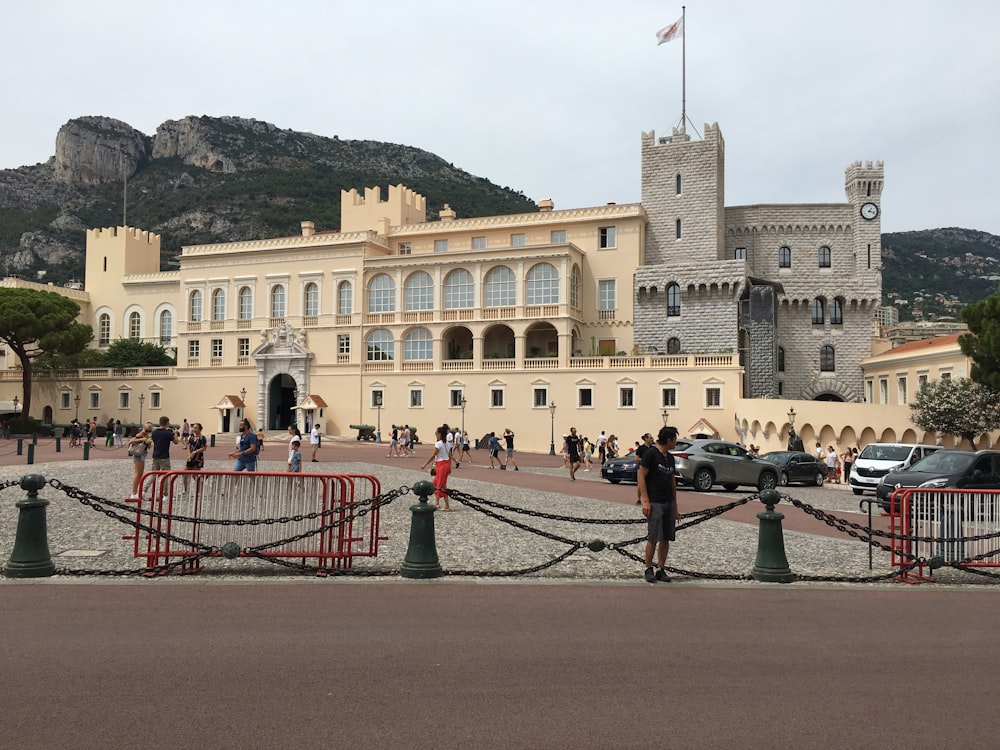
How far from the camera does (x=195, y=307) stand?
2301 inches

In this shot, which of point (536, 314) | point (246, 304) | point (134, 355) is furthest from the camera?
point (134, 355)

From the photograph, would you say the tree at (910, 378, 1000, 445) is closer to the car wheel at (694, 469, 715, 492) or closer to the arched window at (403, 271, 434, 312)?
the car wheel at (694, 469, 715, 492)

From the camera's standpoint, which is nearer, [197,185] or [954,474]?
[954,474]

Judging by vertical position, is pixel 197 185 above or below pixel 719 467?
above

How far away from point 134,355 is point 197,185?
6461 cm

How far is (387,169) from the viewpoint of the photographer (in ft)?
411

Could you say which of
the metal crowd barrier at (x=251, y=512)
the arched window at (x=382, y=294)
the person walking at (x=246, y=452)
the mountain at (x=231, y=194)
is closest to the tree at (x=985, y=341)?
the person walking at (x=246, y=452)

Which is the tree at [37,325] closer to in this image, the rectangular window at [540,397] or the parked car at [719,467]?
the rectangular window at [540,397]

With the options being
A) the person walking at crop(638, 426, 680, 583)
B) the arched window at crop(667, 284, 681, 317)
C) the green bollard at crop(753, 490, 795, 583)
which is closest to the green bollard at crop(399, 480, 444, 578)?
the person walking at crop(638, 426, 680, 583)

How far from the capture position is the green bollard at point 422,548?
9312mm

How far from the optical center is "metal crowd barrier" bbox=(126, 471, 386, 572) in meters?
9.44

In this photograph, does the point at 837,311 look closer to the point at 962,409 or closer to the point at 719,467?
the point at 962,409

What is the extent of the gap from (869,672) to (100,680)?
5428 mm

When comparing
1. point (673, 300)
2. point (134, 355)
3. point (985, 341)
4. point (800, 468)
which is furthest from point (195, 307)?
point (985, 341)
